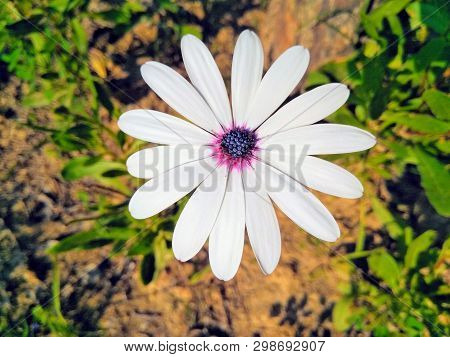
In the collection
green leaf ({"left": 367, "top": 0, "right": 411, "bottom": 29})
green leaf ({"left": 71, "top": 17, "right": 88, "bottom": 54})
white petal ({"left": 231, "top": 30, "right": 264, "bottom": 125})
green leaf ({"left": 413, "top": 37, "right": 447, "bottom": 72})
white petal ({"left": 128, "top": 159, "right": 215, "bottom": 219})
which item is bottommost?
white petal ({"left": 128, "top": 159, "right": 215, "bottom": 219})

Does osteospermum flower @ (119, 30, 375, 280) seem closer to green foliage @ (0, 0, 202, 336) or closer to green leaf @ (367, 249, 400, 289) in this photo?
green foliage @ (0, 0, 202, 336)

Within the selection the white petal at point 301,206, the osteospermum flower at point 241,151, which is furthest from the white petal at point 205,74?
the white petal at point 301,206

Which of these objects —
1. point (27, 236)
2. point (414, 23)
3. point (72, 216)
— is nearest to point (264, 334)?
point (72, 216)

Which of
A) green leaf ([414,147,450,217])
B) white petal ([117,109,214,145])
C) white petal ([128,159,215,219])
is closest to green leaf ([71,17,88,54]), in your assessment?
white petal ([117,109,214,145])

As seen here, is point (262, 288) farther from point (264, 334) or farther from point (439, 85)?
point (439, 85)

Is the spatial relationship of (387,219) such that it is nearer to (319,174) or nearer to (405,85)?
(405,85)
